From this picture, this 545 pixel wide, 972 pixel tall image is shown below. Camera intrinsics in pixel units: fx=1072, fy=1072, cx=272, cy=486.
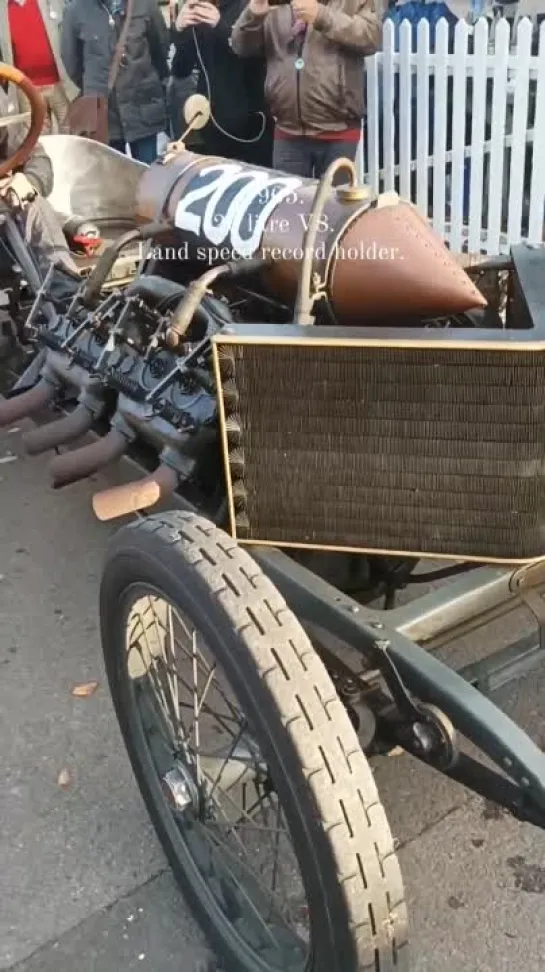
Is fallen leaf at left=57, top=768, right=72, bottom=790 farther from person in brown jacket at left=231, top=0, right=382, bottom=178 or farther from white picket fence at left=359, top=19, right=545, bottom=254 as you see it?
white picket fence at left=359, top=19, right=545, bottom=254

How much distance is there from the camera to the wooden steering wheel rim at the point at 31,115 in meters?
3.41

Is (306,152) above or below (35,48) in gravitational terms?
below

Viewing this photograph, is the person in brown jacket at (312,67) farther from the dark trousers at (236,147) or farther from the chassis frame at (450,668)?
the chassis frame at (450,668)

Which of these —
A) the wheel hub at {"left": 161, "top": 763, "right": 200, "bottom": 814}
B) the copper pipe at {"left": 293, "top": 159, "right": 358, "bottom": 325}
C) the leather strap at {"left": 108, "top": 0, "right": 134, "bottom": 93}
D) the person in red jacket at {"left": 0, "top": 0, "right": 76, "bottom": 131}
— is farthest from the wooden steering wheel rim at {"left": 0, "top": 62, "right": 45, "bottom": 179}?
the person in red jacket at {"left": 0, "top": 0, "right": 76, "bottom": 131}

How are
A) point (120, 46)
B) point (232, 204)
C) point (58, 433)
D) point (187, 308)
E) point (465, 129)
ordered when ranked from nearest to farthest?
point (187, 308)
point (232, 204)
point (58, 433)
point (120, 46)
point (465, 129)

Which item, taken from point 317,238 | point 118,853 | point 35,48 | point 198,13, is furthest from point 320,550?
point 35,48

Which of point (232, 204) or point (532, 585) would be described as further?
point (232, 204)

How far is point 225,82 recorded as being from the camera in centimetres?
550

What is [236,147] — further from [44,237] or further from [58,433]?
[58,433]

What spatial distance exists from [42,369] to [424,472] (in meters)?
1.70

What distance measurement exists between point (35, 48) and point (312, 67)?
256cm

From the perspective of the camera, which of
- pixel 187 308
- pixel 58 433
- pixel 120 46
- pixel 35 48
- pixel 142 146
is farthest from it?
pixel 35 48

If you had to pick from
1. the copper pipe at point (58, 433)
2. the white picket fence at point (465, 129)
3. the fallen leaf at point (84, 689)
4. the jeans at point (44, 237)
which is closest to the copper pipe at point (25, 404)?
the copper pipe at point (58, 433)

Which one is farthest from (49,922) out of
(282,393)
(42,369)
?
(42,369)
